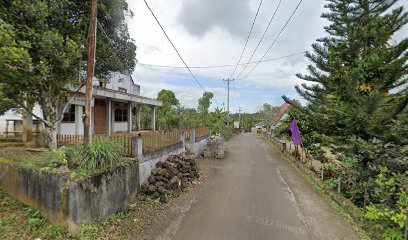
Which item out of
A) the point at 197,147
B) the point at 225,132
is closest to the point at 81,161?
the point at 197,147

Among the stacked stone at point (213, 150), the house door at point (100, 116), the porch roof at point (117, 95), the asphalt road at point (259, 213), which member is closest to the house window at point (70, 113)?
the porch roof at point (117, 95)

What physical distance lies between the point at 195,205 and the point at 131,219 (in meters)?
1.70

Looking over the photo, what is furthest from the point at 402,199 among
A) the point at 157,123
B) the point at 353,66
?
the point at 157,123

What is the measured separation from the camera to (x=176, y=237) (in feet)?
14.3

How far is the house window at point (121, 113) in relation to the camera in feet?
51.3

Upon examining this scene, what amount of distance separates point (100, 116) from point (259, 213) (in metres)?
12.4

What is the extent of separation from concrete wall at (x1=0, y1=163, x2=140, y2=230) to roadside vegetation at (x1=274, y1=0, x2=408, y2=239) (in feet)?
18.3

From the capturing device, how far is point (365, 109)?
6.61 meters

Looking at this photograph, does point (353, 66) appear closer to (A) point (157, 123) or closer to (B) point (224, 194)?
(B) point (224, 194)

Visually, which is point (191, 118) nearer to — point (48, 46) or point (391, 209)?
point (48, 46)

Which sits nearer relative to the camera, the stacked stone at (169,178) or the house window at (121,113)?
the stacked stone at (169,178)

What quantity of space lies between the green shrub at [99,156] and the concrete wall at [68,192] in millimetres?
245

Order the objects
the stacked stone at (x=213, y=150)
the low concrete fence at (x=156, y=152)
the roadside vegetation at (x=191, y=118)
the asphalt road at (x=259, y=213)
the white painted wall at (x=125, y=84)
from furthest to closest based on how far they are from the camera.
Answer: the roadside vegetation at (x=191, y=118)
the white painted wall at (x=125, y=84)
the stacked stone at (x=213, y=150)
the low concrete fence at (x=156, y=152)
the asphalt road at (x=259, y=213)

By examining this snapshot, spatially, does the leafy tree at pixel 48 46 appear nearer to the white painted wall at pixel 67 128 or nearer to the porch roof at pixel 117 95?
the porch roof at pixel 117 95
